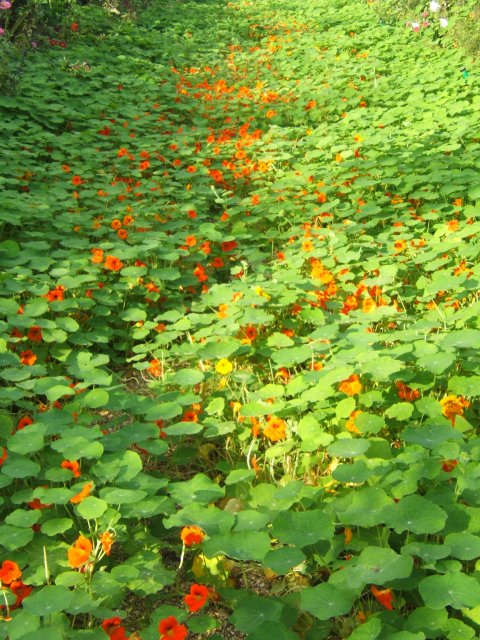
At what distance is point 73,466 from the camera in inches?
84.0

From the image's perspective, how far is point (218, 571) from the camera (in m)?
1.99

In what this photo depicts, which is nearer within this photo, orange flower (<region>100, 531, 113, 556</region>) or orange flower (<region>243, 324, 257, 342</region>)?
orange flower (<region>100, 531, 113, 556</region>)

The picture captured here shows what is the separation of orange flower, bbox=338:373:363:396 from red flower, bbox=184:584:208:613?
93cm

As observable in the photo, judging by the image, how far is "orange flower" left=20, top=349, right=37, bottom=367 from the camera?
2.91 metres

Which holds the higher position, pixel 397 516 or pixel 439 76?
pixel 439 76

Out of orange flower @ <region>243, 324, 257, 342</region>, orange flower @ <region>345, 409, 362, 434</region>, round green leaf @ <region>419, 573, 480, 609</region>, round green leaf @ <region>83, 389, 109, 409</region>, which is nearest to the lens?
round green leaf @ <region>419, 573, 480, 609</region>

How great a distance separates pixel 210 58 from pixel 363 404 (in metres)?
8.58

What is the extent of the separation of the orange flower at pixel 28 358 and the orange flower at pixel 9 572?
121cm

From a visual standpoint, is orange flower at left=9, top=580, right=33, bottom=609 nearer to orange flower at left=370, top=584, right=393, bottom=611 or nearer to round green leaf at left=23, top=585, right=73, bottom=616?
round green leaf at left=23, top=585, right=73, bottom=616

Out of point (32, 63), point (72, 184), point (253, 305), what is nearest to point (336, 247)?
point (253, 305)

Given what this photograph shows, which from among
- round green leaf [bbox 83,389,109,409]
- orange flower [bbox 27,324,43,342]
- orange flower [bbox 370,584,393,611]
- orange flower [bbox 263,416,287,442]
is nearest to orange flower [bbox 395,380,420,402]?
orange flower [bbox 263,416,287,442]

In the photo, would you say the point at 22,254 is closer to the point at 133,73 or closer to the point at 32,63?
the point at 32,63

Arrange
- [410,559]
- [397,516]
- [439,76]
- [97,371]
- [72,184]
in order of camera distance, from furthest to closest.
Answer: [439,76] < [72,184] < [97,371] < [397,516] < [410,559]

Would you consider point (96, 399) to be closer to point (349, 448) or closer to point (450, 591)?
point (349, 448)
